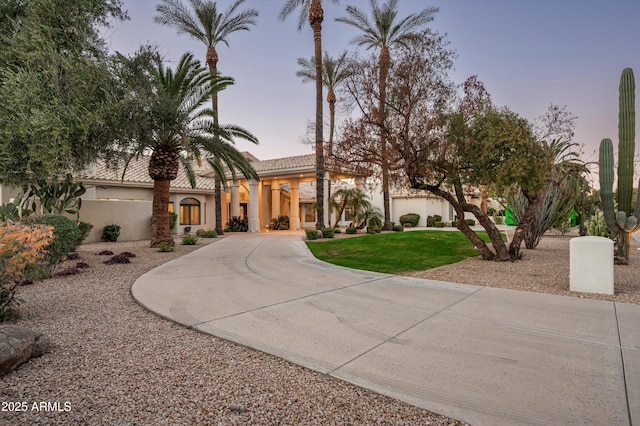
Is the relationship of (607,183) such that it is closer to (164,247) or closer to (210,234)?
(164,247)

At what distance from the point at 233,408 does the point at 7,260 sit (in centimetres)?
419

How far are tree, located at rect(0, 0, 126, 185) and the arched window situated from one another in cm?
1597

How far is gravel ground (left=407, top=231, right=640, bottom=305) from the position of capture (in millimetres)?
7129

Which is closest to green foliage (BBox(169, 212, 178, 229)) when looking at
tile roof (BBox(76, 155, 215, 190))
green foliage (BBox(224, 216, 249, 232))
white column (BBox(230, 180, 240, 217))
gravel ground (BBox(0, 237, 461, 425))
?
tile roof (BBox(76, 155, 215, 190))

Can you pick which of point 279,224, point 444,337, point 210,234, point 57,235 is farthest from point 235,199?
point 444,337

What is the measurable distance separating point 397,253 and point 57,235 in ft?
32.8

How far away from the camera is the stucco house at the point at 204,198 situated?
19359 mm

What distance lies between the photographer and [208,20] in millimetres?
21172

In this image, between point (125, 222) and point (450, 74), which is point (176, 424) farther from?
point (125, 222)

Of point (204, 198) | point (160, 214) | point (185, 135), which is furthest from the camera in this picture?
point (204, 198)

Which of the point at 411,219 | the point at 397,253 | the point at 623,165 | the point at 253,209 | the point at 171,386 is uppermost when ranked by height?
the point at 623,165

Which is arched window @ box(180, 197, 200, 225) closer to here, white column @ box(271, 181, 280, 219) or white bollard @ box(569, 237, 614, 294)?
white column @ box(271, 181, 280, 219)

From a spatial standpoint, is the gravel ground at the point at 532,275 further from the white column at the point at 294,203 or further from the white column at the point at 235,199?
the white column at the point at 235,199

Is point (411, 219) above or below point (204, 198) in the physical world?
below
